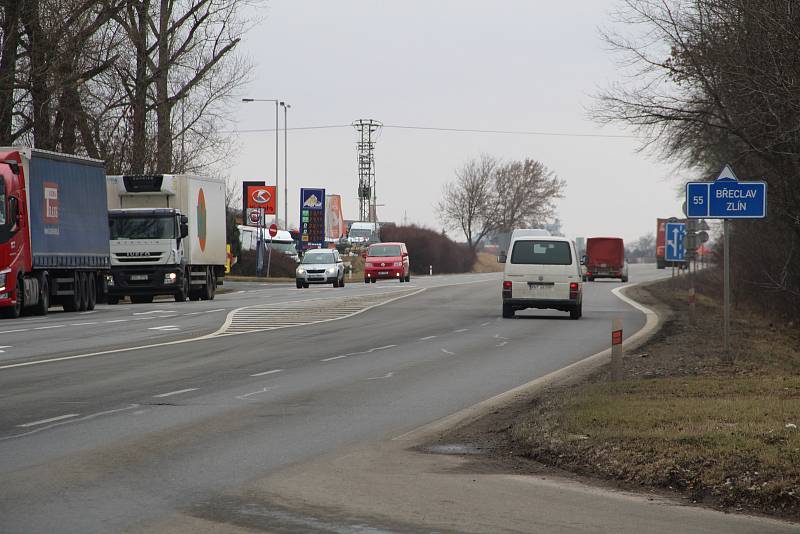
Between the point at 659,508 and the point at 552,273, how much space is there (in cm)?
2365

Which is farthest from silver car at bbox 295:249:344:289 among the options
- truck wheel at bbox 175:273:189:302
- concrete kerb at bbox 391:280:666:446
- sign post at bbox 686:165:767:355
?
sign post at bbox 686:165:767:355

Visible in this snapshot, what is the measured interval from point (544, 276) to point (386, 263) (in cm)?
3466

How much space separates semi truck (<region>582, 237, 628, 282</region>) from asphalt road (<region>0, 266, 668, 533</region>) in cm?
4534

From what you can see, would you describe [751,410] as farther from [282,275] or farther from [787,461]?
[282,275]

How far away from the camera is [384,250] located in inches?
2635

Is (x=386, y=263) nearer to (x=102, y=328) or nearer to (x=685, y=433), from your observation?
(x=102, y=328)

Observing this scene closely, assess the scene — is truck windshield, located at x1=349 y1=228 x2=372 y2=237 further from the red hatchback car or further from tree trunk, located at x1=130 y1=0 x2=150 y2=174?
tree trunk, located at x1=130 y1=0 x2=150 y2=174

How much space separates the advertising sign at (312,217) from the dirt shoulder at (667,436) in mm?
65628

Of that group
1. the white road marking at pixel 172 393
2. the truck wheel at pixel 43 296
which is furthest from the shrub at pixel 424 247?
the white road marking at pixel 172 393

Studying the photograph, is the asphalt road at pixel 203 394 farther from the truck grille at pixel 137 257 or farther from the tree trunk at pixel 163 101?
the tree trunk at pixel 163 101

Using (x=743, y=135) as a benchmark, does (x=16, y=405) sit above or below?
below

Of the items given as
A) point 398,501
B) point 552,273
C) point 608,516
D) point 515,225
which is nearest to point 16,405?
point 398,501

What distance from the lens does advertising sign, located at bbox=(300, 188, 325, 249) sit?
270 ft

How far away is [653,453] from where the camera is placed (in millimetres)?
10000
